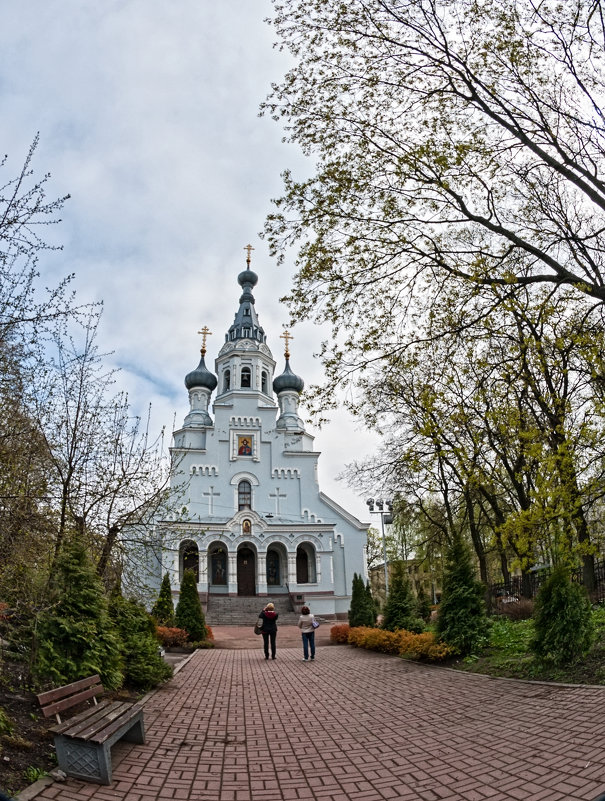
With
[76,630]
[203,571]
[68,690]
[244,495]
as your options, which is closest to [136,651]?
[76,630]

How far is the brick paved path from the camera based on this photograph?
458 cm

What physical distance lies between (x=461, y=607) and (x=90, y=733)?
29.1 ft

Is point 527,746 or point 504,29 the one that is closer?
point 527,746

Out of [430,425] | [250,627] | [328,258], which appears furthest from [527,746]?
[250,627]

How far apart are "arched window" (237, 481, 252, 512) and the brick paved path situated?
99.9 ft

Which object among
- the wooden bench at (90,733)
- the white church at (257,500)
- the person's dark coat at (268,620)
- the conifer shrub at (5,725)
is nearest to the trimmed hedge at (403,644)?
the person's dark coat at (268,620)

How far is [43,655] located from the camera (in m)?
6.69

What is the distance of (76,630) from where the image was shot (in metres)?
7.00

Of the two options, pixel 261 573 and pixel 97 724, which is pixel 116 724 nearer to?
pixel 97 724

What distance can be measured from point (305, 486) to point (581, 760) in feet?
120

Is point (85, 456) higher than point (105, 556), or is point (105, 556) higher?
point (85, 456)

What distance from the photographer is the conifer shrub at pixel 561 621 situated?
8.66 meters

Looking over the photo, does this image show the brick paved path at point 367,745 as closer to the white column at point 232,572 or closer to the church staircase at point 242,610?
the church staircase at point 242,610

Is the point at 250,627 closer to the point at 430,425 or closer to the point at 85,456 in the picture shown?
the point at 85,456
